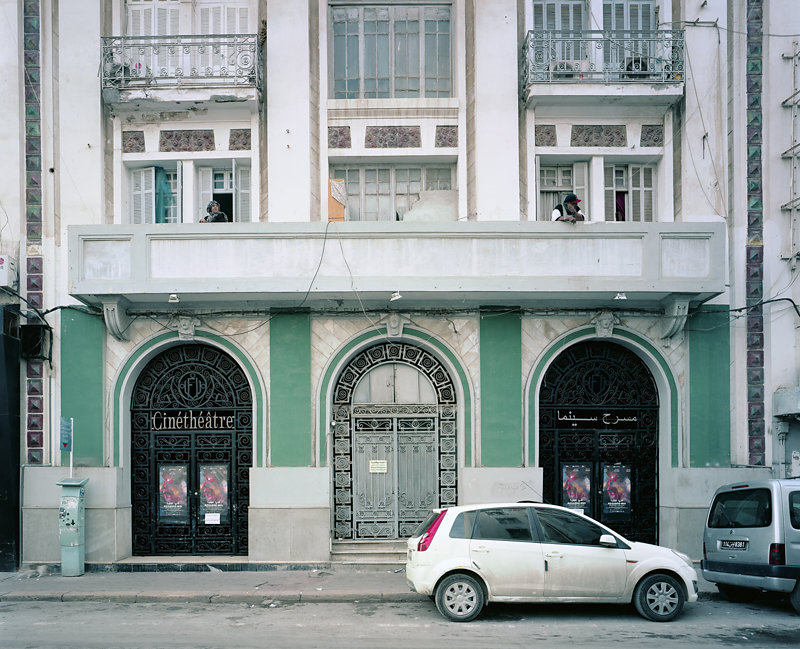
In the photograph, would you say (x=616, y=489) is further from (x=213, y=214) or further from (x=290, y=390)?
(x=213, y=214)

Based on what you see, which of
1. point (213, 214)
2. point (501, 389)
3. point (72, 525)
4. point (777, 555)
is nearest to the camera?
point (777, 555)

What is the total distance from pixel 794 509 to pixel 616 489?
4545 millimetres

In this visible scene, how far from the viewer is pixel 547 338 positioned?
15.7m

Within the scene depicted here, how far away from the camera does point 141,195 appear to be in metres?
16.7

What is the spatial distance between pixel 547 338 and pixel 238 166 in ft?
22.2

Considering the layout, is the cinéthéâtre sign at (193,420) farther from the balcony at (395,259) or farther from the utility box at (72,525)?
the balcony at (395,259)

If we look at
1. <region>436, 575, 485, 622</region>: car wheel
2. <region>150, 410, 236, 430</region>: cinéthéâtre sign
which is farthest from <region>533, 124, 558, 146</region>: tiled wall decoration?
<region>436, 575, 485, 622</region>: car wheel

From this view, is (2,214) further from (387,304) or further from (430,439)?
(430,439)

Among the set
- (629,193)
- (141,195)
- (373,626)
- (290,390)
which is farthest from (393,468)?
(141,195)

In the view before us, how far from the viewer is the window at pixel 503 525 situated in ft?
37.1

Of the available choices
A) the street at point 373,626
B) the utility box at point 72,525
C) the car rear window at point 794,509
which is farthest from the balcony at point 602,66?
the utility box at point 72,525

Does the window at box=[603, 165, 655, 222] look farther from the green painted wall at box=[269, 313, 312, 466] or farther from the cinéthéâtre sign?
the cinéthéâtre sign

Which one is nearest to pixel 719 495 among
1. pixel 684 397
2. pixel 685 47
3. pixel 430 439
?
pixel 684 397

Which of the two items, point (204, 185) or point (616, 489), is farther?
point (204, 185)
